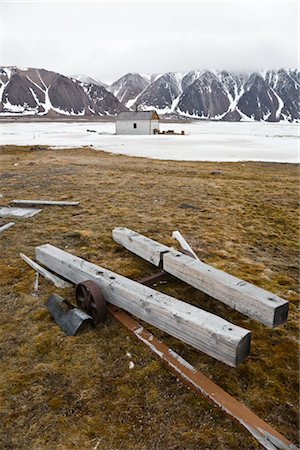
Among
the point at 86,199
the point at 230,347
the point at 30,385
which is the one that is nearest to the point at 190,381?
the point at 230,347

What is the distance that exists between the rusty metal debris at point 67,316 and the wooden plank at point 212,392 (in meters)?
0.48

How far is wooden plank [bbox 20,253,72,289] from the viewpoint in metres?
5.32

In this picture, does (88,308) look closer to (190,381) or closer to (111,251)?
(190,381)

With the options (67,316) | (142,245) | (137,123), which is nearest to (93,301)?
(67,316)

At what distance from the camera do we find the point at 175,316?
365cm

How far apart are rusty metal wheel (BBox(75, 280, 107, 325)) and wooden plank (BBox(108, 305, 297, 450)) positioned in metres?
0.29

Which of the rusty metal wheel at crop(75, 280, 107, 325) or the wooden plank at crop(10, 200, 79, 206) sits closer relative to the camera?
the rusty metal wheel at crop(75, 280, 107, 325)

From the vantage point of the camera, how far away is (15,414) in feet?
Result: 10.4

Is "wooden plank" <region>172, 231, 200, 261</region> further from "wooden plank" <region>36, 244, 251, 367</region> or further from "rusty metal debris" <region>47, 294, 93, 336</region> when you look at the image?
"rusty metal debris" <region>47, 294, 93, 336</region>

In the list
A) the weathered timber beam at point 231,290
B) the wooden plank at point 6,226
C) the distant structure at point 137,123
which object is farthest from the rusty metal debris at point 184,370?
the distant structure at point 137,123

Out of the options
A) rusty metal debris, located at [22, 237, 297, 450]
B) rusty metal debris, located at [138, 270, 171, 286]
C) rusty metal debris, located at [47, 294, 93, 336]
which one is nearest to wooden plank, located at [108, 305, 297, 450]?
rusty metal debris, located at [22, 237, 297, 450]

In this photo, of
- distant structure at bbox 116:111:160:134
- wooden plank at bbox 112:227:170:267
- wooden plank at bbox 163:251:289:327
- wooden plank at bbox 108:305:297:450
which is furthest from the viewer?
distant structure at bbox 116:111:160:134

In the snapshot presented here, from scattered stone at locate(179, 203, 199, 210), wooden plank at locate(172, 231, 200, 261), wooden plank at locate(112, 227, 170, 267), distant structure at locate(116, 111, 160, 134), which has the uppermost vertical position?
distant structure at locate(116, 111, 160, 134)

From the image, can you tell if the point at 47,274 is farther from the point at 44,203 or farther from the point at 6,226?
the point at 44,203
